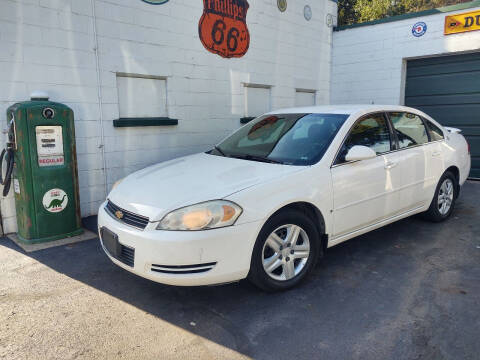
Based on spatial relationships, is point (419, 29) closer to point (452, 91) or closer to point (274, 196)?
point (452, 91)

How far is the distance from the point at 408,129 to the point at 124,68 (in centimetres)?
395

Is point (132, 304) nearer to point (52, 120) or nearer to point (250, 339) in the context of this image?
point (250, 339)

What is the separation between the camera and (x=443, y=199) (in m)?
5.08

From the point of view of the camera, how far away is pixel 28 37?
4719 millimetres

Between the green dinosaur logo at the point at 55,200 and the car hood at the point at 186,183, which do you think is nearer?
the car hood at the point at 186,183

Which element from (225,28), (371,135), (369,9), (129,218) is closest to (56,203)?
(129,218)

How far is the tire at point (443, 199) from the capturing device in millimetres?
4914

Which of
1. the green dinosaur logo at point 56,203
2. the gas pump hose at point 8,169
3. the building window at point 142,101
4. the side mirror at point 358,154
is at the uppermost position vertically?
the building window at point 142,101

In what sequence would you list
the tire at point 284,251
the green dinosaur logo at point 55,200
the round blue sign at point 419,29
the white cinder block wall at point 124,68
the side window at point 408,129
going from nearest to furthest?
1. the tire at point 284,251
2. the side window at point 408,129
3. the green dinosaur logo at point 55,200
4. the white cinder block wall at point 124,68
5. the round blue sign at point 419,29

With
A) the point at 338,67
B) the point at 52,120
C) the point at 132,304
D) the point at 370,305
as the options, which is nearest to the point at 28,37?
the point at 52,120

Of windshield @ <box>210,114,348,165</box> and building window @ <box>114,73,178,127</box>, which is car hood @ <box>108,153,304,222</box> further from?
building window @ <box>114,73,178,127</box>

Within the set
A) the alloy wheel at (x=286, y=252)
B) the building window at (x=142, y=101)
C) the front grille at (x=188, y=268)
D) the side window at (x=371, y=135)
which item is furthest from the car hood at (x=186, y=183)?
the building window at (x=142, y=101)

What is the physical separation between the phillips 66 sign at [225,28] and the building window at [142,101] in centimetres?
123

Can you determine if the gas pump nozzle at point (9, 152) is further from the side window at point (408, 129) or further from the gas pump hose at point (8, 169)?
the side window at point (408, 129)
